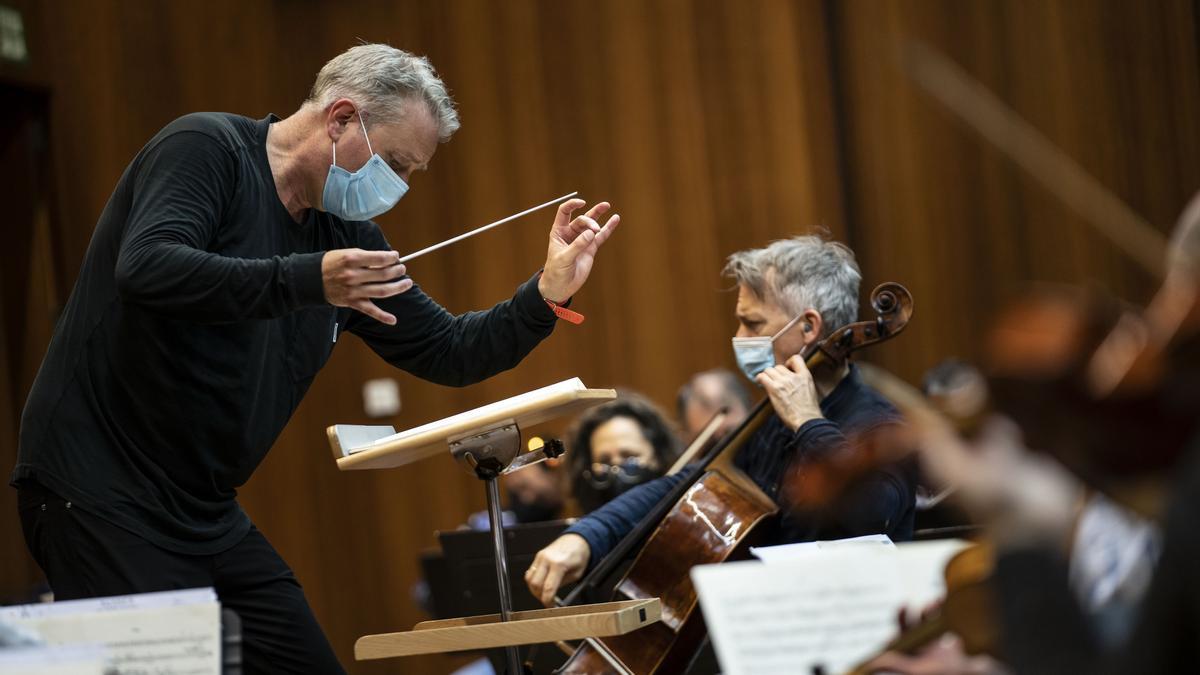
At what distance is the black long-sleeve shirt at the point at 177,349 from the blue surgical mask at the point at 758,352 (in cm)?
120

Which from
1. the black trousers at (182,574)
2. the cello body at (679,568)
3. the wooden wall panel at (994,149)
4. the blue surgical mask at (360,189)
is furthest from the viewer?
the wooden wall panel at (994,149)

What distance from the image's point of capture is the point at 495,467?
2.24 meters

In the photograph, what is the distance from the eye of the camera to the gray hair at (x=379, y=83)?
8.35ft

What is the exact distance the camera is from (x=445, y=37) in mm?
5945

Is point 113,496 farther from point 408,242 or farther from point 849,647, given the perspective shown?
→ point 408,242

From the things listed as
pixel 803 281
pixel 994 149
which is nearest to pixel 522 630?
pixel 803 281

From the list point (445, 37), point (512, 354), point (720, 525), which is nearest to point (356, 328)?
point (512, 354)

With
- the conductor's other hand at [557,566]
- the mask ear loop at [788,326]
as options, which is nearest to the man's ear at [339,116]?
the conductor's other hand at [557,566]

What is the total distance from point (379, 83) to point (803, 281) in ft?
3.95

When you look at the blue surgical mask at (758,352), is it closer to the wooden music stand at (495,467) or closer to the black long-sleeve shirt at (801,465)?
the black long-sleeve shirt at (801,465)

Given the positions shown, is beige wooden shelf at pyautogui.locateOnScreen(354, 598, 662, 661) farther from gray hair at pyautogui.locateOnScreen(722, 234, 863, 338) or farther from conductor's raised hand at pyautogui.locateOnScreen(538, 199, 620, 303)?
gray hair at pyautogui.locateOnScreen(722, 234, 863, 338)

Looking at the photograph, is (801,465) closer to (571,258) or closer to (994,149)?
(571,258)

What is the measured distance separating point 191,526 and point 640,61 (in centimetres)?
380

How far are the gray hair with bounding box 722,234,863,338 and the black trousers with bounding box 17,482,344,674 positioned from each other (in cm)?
140
